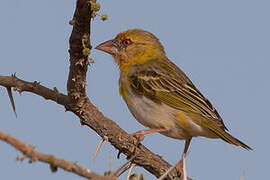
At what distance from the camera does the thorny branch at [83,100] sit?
118 inches

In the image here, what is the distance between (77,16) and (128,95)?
3165 millimetres

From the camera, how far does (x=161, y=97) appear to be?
581 centimetres

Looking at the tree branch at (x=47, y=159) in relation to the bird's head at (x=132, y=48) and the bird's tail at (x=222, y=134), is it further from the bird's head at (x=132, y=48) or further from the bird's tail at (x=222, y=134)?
the bird's head at (x=132, y=48)

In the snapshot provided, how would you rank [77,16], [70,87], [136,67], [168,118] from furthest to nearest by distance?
[136,67], [168,118], [70,87], [77,16]

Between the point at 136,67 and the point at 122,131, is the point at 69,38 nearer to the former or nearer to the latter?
the point at 122,131

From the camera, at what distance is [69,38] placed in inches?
119

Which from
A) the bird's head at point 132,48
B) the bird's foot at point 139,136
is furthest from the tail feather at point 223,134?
the bird's head at point 132,48

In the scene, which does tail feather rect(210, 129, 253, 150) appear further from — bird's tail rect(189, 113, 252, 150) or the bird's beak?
the bird's beak

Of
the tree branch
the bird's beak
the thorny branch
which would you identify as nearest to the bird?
the bird's beak

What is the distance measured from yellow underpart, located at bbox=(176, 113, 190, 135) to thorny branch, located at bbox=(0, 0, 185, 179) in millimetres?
1133

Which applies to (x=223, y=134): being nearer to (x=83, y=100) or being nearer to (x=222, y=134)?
(x=222, y=134)

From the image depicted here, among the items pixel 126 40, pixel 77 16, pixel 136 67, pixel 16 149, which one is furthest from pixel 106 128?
pixel 126 40

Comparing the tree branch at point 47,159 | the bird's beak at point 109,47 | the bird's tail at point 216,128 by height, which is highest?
the bird's beak at point 109,47

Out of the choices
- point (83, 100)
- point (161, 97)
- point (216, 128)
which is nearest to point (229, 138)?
point (216, 128)
